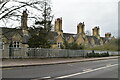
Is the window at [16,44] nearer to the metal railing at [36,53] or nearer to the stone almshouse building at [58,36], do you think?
the stone almshouse building at [58,36]

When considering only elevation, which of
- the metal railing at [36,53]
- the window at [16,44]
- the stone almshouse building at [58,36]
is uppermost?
the stone almshouse building at [58,36]

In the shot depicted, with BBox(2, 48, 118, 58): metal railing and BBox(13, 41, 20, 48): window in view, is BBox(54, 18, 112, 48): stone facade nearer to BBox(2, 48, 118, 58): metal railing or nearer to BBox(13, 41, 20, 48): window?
BBox(13, 41, 20, 48): window

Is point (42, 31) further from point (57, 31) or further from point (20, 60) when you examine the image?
point (57, 31)

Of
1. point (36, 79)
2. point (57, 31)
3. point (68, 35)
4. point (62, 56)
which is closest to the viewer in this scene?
point (36, 79)

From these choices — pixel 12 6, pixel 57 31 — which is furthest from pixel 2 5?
pixel 57 31

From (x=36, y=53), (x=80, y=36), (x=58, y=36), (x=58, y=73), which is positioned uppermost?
(x=80, y=36)

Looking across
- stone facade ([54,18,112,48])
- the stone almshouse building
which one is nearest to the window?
the stone almshouse building

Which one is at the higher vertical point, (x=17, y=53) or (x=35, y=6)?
(x=35, y=6)

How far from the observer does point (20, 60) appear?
24672mm

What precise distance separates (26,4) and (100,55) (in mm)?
24538

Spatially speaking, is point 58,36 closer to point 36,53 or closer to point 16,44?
point 16,44

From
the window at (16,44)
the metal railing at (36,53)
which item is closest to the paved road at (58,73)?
the metal railing at (36,53)

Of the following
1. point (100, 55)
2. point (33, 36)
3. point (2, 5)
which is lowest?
point (100, 55)

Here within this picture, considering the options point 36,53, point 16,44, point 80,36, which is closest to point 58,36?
point 80,36
